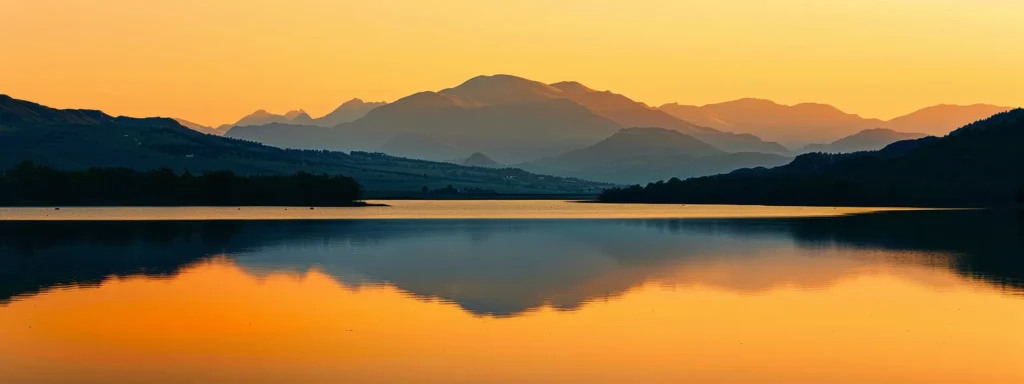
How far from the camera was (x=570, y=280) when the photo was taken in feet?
195

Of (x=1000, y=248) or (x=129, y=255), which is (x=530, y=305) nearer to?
(x=129, y=255)

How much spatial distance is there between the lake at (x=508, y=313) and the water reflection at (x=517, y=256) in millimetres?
275

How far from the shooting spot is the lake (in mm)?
33469

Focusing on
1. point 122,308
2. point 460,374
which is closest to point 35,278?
point 122,308

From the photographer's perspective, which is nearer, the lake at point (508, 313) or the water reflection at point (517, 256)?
the lake at point (508, 313)

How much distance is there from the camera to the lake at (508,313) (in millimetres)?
33469

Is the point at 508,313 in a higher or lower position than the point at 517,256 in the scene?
lower

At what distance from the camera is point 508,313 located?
149 feet

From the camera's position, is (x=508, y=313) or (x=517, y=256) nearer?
(x=508, y=313)

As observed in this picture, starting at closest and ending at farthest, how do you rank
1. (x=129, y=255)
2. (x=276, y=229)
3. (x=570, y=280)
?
(x=570, y=280)
(x=129, y=255)
(x=276, y=229)

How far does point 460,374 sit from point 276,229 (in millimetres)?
84125

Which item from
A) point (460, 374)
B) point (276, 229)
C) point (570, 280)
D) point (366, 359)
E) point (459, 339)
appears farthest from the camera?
point (276, 229)

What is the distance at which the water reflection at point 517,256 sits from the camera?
5634 cm

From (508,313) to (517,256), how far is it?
101ft
